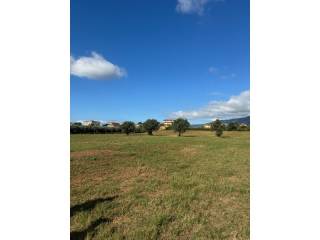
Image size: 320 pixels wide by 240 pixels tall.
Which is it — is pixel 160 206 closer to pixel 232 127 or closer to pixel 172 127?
pixel 172 127

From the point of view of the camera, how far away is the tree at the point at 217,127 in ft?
107

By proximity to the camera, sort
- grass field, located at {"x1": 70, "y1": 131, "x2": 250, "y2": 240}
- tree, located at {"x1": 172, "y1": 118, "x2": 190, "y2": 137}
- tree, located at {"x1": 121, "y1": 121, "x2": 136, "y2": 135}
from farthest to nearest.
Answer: tree, located at {"x1": 121, "y1": 121, "x2": 136, "y2": 135}
tree, located at {"x1": 172, "y1": 118, "x2": 190, "y2": 137}
grass field, located at {"x1": 70, "y1": 131, "x2": 250, "y2": 240}

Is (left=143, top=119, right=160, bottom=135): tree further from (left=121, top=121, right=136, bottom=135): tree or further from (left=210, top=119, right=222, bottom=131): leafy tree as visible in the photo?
(left=210, top=119, right=222, bottom=131): leafy tree

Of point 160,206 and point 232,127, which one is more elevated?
point 232,127

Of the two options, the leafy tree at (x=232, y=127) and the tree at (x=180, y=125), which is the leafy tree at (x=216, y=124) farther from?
the tree at (x=180, y=125)

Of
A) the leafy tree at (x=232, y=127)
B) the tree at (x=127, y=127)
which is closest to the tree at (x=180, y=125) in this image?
the tree at (x=127, y=127)

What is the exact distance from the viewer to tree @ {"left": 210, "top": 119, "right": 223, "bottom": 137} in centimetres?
3266

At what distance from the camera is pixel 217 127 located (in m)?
34.1

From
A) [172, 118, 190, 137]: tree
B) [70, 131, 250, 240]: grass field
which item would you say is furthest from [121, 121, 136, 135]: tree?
[70, 131, 250, 240]: grass field

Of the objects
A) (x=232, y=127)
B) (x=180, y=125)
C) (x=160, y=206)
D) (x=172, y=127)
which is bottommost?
(x=160, y=206)

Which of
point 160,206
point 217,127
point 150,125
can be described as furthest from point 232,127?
point 160,206

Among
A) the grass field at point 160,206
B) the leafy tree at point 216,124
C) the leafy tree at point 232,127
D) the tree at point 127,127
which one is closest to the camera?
the grass field at point 160,206
